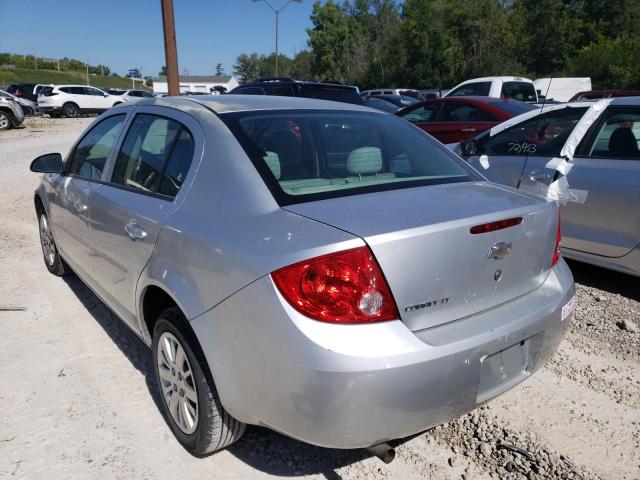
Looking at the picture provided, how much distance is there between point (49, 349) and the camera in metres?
3.41

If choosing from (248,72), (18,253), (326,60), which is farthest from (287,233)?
(248,72)

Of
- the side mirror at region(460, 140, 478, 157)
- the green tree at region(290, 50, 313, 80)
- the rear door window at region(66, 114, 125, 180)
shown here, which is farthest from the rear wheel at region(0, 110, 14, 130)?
the green tree at region(290, 50, 313, 80)

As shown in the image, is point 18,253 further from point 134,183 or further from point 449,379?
point 449,379

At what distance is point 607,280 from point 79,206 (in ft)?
14.1

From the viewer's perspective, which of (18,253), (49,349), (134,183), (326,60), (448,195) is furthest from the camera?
(326,60)

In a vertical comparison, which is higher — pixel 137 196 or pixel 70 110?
pixel 70 110

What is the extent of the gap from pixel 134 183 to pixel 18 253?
3372 mm

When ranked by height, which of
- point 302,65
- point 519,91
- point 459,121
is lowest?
point 459,121

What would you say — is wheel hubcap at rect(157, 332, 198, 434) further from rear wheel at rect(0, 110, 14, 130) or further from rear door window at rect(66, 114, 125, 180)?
rear wheel at rect(0, 110, 14, 130)

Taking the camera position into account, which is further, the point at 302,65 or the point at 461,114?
the point at 302,65

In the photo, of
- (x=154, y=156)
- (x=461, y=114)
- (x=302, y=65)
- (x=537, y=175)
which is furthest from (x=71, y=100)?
(x=302, y=65)

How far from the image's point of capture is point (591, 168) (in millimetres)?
4238

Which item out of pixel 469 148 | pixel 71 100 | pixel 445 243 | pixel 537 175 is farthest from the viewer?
pixel 71 100

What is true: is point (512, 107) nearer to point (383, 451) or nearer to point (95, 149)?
point (95, 149)
